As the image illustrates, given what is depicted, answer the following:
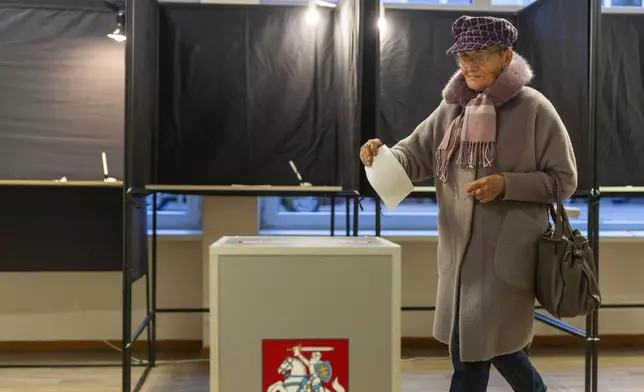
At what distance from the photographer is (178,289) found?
310 centimetres

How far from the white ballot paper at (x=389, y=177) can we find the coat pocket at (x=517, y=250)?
284 mm

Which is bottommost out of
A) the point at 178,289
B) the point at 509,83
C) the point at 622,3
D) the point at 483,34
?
the point at 178,289

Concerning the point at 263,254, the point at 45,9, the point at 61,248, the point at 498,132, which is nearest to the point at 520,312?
the point at 498,132

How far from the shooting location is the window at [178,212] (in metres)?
3.26

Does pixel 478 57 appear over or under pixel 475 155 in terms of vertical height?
over

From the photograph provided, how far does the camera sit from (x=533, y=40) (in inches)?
116

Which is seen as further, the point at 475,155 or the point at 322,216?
the point at 322,216

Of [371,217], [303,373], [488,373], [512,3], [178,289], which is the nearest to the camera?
[303,373]

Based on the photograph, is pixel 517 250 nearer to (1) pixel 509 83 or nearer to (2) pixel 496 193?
(2) pixel 496 193

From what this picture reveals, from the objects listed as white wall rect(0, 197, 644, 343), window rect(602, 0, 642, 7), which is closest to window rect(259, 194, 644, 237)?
white wall rect(0, 197, 644, 343)

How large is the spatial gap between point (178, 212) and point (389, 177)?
193 centimetres

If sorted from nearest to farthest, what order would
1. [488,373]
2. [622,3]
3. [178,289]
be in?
1. [488,373]
2. [178,289]
3. [622,3]

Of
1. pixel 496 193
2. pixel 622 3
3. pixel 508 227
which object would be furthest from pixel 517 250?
pixel 622 3

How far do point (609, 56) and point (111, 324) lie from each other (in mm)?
2903
